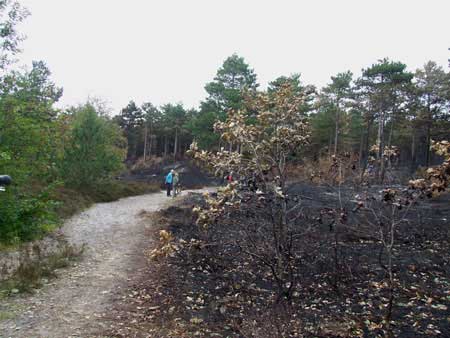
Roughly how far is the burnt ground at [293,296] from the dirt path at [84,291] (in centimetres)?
31

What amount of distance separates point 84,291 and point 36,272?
92 cm

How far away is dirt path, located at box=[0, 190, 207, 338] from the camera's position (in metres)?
3.86

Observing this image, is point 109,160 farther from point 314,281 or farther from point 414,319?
point 414,319

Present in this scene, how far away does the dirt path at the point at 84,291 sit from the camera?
3.86 meters

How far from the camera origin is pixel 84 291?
5008 mm

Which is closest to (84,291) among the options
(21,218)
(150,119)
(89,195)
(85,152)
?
(21,218)

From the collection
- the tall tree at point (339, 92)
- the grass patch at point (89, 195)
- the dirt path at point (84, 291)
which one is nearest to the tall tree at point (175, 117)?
the tall tree at point (339, 92)

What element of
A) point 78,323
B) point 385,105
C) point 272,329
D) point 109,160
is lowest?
point 78,323

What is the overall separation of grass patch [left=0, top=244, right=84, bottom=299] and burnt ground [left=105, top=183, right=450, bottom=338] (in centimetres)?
133

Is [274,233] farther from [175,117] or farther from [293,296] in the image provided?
[175,117]

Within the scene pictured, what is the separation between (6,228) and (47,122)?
2.72 metres

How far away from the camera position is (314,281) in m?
5.55

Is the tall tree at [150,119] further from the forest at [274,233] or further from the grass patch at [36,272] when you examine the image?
the grass patch at [36,272]

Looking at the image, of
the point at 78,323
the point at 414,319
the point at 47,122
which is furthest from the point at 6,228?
the point at 414,319
